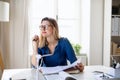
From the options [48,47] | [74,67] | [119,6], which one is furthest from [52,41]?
[119,6]

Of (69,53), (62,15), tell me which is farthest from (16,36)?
(69,53)

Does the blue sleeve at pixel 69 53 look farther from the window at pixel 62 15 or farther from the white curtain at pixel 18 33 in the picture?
the window at pixel 62 15

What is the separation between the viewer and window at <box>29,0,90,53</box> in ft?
11.6

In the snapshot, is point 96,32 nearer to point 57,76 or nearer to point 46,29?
point 46,29

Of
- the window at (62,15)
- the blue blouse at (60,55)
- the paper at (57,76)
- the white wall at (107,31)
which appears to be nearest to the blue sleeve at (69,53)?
the blue blouse at (60,55)

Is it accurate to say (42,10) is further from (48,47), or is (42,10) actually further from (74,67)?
(74,67)

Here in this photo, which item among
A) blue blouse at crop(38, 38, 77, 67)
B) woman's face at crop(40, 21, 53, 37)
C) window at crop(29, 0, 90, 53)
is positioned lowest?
blue blouse at crop(38, 38, 77, 67)

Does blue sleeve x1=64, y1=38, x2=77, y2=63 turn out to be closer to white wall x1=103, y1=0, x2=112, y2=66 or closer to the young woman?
the young woman

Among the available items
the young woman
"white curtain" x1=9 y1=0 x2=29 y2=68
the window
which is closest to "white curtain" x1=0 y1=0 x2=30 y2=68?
"white curtain" x1=9 y1=0 x2=29 y2=68

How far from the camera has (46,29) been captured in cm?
202

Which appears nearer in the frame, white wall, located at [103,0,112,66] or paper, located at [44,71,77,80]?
paper, located at [44,71,77,80]

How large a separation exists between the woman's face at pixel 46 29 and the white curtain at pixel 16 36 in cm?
122

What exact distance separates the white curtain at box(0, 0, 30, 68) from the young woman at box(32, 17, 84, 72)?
45.8 inches

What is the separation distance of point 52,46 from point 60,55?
0.40 feet
